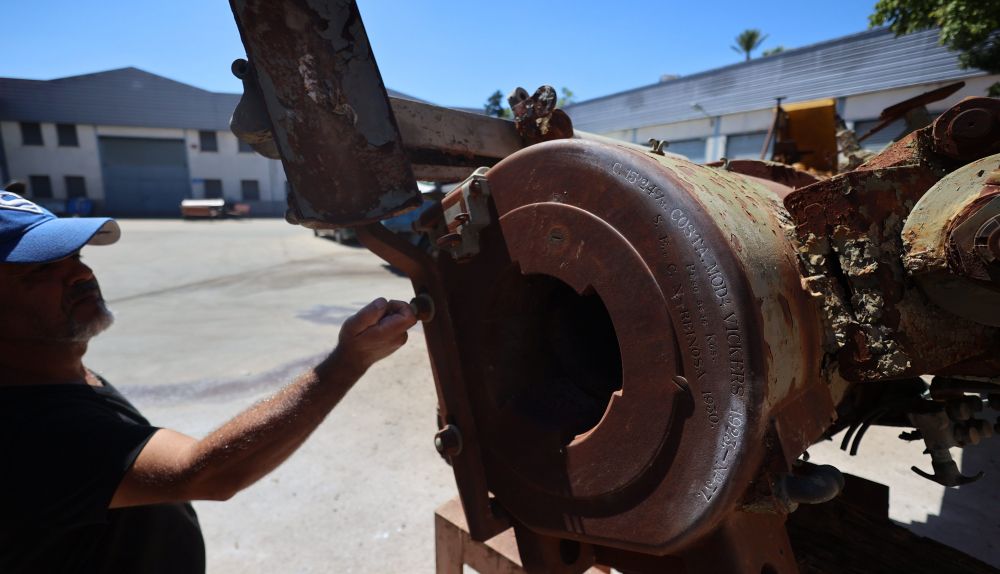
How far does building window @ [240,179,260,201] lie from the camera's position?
33.7 m

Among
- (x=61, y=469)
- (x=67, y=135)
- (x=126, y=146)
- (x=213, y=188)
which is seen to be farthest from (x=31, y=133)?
(x=61, y=469)

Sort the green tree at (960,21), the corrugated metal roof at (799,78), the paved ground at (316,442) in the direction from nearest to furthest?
the paved ground at (316,442) → the green tree at (960,21) → the corrugated metal roof at (799,78)

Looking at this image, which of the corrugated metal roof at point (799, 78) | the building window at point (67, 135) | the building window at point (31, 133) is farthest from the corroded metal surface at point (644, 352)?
the building window at point (31, 133)

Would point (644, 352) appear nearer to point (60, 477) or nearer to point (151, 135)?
point (60, 477)

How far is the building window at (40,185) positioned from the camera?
99.5 ft

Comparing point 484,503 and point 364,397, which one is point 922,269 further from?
point 364,397

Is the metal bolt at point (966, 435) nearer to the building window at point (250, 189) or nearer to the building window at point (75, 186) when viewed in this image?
the building window at point (250, 189)

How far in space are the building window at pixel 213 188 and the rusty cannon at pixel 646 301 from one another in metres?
36.0

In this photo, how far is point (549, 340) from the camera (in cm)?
151

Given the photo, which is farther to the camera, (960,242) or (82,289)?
(82,289)

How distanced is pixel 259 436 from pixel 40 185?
126ft

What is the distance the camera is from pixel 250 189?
34094 mm

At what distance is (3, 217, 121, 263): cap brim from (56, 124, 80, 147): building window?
37.0m

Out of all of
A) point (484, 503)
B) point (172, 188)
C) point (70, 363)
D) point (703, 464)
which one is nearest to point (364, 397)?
point (70, 363)
